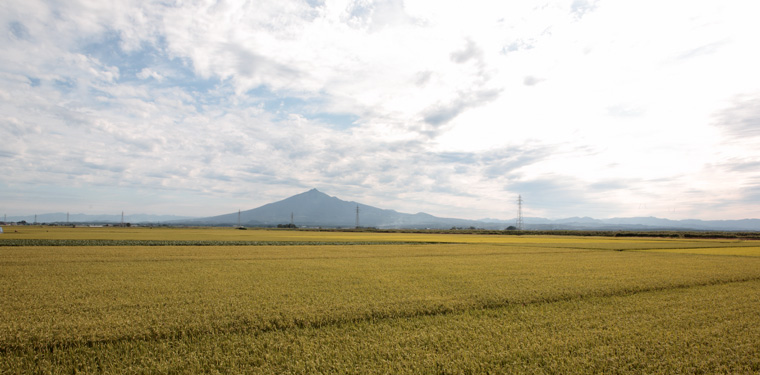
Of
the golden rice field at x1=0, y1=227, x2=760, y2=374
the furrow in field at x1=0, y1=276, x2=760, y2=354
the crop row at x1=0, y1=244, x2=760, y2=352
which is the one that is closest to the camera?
the golden rice field at x1=0, y1=227, x2=760, y2=374

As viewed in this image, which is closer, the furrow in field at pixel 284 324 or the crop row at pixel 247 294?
the furrow in field at pixel 284 324

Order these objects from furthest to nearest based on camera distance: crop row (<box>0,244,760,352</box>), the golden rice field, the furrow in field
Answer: crop row (<box>0,244,760,352</box>) < the furrow in field < the golden rice field

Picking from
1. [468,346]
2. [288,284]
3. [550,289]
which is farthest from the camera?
[288,284]

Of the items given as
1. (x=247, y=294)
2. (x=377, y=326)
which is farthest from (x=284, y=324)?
(x=247, y=294)

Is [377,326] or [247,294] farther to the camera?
[247,294]

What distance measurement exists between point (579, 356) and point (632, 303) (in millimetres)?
5783

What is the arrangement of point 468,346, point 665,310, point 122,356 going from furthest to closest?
point 665,310 < point 468,346 < point 122,356

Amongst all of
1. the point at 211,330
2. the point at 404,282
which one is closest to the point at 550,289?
the point at 404,282

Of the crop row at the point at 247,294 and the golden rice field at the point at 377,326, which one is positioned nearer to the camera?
the golden rice field at the point at 377,326

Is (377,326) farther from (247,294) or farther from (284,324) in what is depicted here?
(247,294)

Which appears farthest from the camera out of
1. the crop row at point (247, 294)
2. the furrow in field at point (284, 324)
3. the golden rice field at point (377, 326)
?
the crop row at point (247, 294)

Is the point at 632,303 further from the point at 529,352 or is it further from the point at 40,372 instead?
the point at 40,372

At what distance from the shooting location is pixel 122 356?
250 inches

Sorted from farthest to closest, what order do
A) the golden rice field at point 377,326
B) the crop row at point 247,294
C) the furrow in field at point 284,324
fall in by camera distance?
the crop row at point 247,294
the furrow in field at point 284,324
the golden rice field at point 377,326
